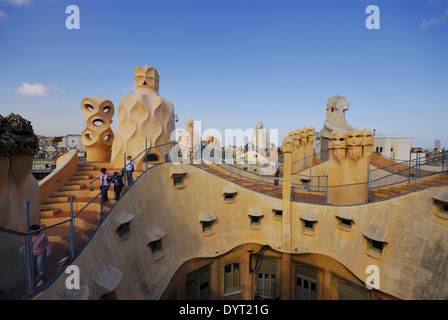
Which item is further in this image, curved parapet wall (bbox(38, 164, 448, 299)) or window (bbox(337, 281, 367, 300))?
window (bbox(337, 281, 367, 300))

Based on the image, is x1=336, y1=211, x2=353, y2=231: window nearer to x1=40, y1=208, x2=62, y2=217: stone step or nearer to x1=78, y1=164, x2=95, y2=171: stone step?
x1=40, y1=208, x2=62, y2=217: stone step

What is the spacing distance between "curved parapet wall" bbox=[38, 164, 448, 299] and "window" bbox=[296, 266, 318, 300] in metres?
1.07

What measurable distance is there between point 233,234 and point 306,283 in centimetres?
444

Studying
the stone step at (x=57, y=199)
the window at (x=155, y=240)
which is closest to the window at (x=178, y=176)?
the window at (x=155, y=240)

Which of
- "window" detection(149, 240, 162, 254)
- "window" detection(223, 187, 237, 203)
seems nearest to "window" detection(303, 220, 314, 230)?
"window" detection(223, 187, 237, 203)

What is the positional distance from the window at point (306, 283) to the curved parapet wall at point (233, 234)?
107 cm

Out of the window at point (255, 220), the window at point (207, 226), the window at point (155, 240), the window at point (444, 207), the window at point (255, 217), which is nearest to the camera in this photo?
the window at point (444, 207)

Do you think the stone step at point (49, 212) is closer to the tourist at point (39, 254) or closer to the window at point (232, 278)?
the tourist at point (39, 254)

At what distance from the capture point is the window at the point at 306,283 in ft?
34.7

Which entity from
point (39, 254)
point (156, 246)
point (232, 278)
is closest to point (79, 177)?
point (156, 246)

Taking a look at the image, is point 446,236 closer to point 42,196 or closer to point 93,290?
point 93,290

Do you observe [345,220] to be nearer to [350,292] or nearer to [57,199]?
[350,292]

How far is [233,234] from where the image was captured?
1148cm

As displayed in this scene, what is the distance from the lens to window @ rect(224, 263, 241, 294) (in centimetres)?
1154
